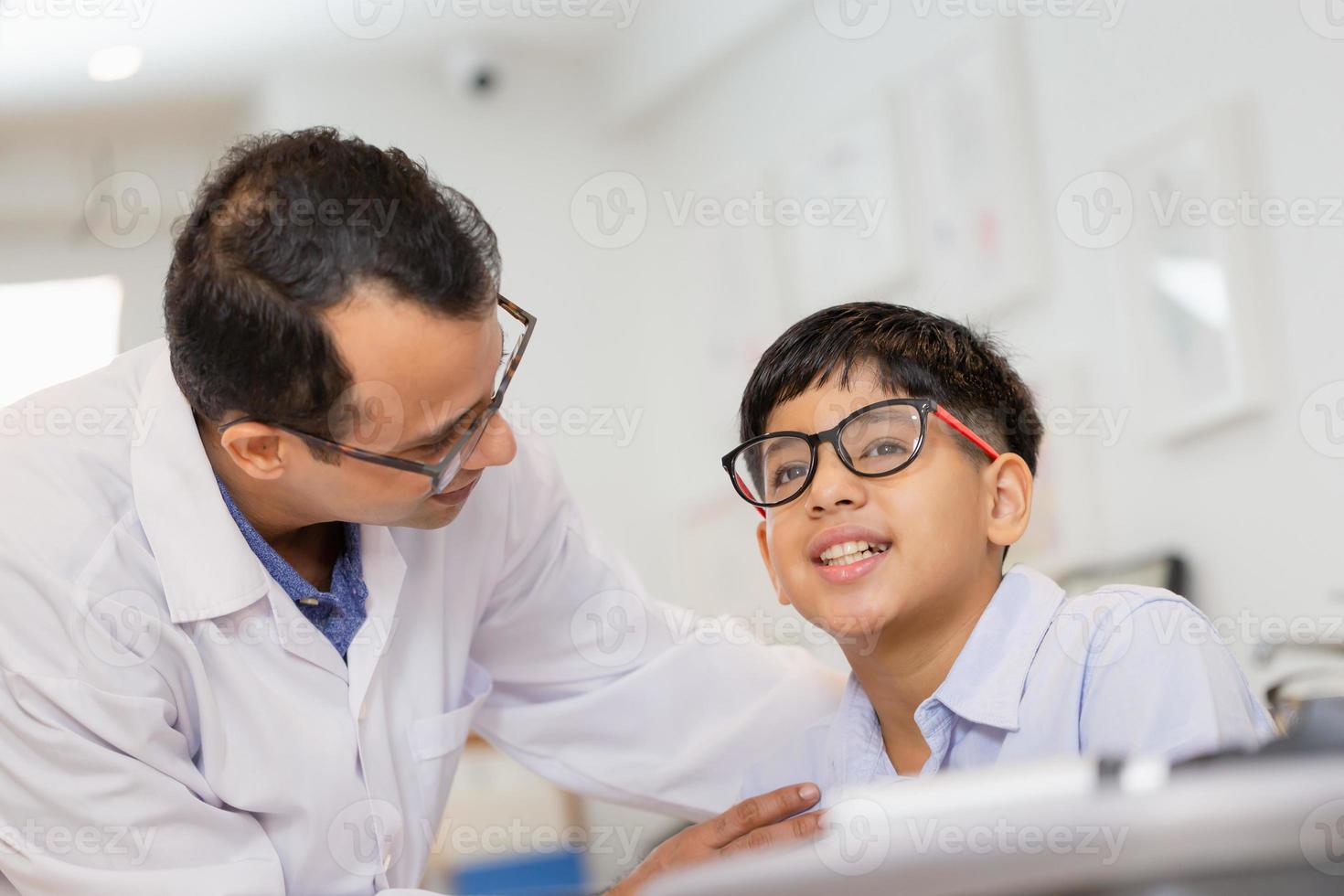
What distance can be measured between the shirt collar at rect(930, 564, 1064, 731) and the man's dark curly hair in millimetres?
587

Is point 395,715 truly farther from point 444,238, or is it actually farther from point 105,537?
point 444,238

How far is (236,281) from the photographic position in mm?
1277

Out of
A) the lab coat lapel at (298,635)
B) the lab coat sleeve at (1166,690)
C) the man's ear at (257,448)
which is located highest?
the man's ear at (257,448)

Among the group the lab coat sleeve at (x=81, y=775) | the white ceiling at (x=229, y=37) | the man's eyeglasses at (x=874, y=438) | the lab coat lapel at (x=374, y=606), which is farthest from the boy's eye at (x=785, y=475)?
the white ceiling at (x=229, y=37)

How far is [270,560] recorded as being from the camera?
1480 millimetres

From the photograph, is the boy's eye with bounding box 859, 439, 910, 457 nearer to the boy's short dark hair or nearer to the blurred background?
the boy's short dark hair

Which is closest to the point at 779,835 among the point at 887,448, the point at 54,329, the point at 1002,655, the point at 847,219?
the point at 1002,655

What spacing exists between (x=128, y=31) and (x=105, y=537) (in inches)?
126

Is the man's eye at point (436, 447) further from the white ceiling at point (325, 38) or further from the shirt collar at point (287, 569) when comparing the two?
the white ceiling at point (325, 38)

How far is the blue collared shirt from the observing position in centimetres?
148

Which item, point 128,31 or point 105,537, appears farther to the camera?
point 128,31

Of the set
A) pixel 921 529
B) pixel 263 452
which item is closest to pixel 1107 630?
pixel 921 529

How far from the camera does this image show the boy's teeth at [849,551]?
1.36 m

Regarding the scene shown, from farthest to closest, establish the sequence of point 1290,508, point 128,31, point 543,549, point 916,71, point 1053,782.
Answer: point 128,31 → point 916,71 → point 1290,508 → point 543,549 → point 1053,782
